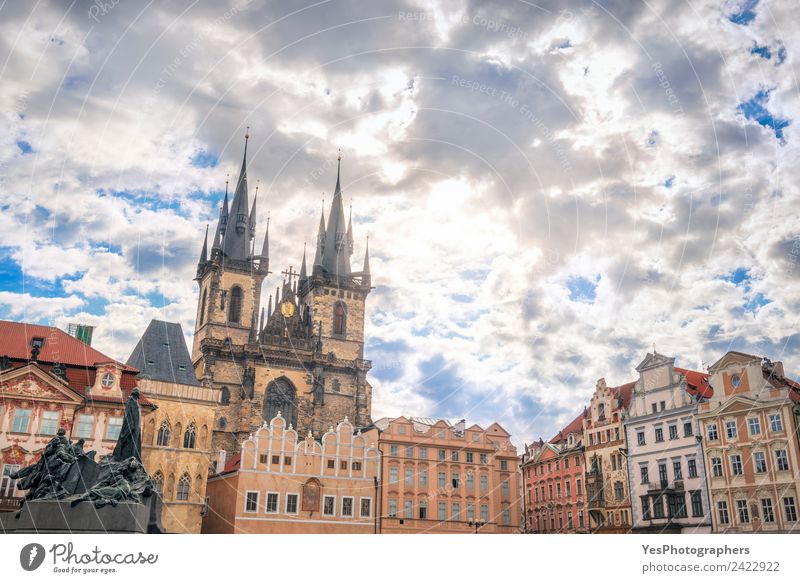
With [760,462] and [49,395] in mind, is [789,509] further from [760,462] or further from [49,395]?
[49,395]

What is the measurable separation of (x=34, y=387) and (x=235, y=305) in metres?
28.6

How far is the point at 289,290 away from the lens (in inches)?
2655

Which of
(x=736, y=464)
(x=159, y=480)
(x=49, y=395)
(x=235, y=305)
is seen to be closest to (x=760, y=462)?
(x=736, y=464)

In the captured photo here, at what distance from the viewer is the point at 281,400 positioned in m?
57.5

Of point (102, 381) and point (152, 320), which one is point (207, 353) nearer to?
point (152, 320)

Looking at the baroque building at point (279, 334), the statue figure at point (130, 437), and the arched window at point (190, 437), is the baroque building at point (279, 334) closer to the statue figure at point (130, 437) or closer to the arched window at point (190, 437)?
the arched window at point (190, 437)

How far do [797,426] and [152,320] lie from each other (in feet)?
121

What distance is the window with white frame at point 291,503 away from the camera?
40.2 metres

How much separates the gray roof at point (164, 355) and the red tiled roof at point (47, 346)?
20.1ft

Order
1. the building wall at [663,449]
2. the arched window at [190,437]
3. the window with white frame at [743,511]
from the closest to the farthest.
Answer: the window with white frame at [743,511] < the building wall at [663,449] < the arched window at [190,437]

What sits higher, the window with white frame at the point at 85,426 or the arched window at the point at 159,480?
the window with white frame at the point at 85,426

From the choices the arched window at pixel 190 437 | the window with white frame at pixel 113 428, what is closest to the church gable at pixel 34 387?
Result: the window with white frame at pixel 113 428

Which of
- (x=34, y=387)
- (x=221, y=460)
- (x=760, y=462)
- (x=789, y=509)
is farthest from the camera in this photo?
(x=221, y=460)

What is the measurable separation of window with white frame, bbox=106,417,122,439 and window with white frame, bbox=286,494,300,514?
971 centimetres
